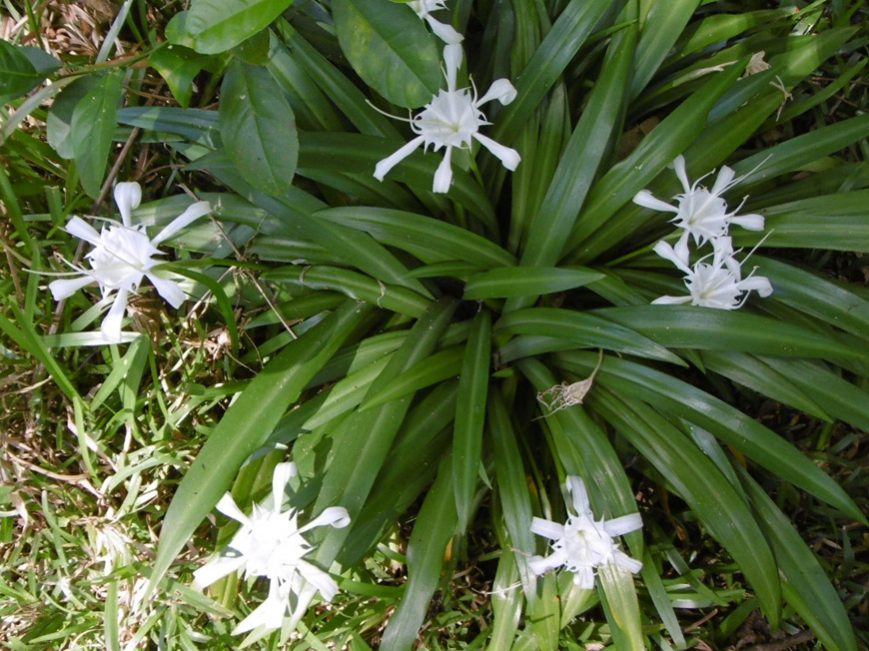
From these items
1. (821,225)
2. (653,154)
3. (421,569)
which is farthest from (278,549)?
(821,225)

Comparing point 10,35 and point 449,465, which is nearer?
point 449,465

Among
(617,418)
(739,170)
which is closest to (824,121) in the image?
(739,170)

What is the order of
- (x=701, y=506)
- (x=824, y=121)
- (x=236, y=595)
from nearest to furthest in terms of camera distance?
(x=701, y=506), (x=236, y=595), (x=824, y=121)

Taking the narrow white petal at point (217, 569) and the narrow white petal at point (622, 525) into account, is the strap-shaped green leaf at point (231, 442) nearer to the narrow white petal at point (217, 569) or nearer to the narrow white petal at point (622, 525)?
the narrow white petal at point (217, 569)

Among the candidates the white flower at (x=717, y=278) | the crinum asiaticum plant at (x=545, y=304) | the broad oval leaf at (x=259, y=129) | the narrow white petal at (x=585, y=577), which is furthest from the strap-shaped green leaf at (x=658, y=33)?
the narrow white petal at (x=585, y=577)

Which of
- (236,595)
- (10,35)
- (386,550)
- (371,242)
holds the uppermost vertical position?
(10,35)

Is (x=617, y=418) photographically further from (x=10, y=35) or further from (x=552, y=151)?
(x=10, y=35)

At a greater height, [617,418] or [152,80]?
[152,80]
